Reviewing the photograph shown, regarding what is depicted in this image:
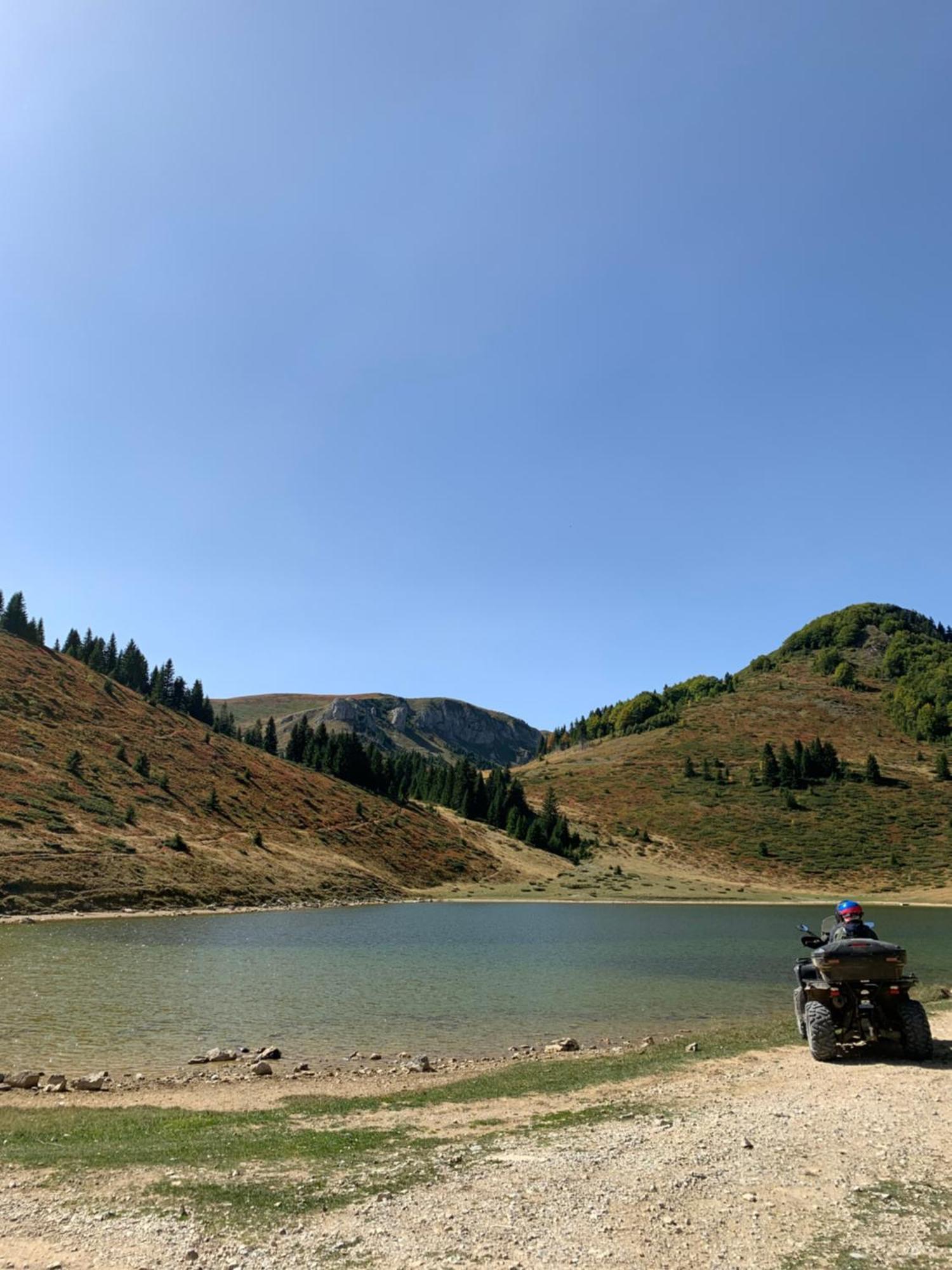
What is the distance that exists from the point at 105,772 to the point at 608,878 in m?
69.8

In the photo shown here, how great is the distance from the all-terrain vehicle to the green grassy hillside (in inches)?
3979

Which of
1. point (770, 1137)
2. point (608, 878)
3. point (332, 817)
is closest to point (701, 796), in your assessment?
point (608, 878)

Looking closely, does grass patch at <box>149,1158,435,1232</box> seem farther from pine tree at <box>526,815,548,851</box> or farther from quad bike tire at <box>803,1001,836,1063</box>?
pine tree at <box>526,815,548,851</box>

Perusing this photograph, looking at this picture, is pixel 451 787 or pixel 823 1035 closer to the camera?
pixel 823 1035

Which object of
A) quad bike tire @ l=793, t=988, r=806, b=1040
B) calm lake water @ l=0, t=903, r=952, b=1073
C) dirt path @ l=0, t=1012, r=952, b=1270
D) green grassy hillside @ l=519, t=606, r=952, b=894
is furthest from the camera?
green grassy hillside @ l=519, t=606, r=952, b=894

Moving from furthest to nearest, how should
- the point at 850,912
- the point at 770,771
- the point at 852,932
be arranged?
1. the point at 770,771
2. the point at 850,912
3. the point at 852,932

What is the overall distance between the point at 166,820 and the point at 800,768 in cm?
12416

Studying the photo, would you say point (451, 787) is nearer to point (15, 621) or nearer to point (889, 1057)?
point (15, 621)

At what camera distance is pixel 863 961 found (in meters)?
15.3

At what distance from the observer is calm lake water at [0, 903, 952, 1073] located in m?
20.9

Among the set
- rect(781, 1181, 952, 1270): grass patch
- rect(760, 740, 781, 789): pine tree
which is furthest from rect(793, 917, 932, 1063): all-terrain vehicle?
rect(760, 740, 781, 789): pine tree

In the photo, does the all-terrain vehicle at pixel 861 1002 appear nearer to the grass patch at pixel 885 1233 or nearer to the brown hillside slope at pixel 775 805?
the grass patch at pixel 885 1233

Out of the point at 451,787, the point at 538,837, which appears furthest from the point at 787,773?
the point at 451,787

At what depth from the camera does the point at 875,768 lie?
14525 cm
